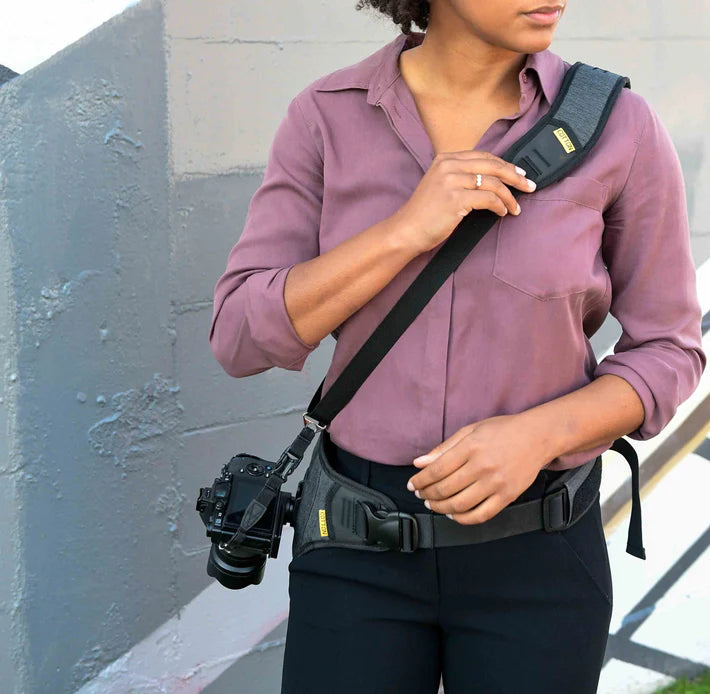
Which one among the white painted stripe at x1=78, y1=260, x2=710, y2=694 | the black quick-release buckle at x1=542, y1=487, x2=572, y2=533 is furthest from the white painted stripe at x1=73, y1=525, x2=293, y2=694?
the black quick-release buckle at x1=542, y1=487, x2=572, y2=533

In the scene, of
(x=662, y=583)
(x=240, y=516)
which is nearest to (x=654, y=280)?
(x=240, y=516)

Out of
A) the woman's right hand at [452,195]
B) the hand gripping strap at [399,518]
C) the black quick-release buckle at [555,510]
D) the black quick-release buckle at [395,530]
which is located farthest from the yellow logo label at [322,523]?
the woman's right hand at [452,195]

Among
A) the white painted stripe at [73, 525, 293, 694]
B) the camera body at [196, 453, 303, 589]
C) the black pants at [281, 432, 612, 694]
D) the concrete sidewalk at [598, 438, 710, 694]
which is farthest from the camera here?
the concrete sidewalk at [598, 438, 710, 694]

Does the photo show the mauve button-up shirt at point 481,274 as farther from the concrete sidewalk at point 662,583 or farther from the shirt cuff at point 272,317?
the concrete sidewalk at point 662,583

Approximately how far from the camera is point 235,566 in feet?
5.55

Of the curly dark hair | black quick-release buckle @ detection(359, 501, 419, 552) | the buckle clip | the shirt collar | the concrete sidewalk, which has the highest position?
the curly dark hair

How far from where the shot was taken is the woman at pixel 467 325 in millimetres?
1401

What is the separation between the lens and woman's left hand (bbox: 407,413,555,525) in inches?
53.9

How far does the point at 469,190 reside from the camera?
1.36 m

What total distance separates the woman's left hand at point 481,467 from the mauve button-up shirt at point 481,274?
8 cm

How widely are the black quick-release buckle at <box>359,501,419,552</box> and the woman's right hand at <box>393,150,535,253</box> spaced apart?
38 centimetres

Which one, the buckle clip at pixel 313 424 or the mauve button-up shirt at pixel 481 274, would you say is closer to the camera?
the mauve button-up shirt at pixel 481 274

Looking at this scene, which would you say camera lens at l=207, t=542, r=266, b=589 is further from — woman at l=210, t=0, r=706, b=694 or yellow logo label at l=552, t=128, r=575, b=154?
yellow logo label at l=552, t=128, r=575, b=154

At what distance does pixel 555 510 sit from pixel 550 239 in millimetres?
396
